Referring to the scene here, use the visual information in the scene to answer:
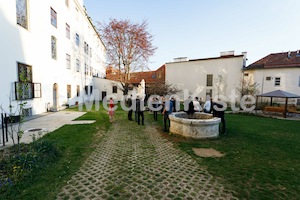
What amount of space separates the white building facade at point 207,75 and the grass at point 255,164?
18.6 m

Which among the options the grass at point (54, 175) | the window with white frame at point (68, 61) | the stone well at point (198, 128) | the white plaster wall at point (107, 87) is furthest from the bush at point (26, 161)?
the white plaster wall at point (107, 87)

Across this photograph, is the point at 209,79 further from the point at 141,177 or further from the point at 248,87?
the point at 141,177

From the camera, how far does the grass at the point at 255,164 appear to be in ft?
11.3

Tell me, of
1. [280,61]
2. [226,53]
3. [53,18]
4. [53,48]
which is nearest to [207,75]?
[226,53]

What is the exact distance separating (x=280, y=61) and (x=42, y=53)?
2944cm

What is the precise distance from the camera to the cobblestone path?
10.6 ft

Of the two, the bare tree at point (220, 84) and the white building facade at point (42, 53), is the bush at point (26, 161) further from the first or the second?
the bare tree at point (220, 84)

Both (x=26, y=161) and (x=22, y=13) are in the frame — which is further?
(x=22, y=13)

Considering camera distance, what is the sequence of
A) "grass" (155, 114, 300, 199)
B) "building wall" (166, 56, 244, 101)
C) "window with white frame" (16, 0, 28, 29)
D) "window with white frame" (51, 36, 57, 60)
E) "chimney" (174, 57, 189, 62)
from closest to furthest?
"grass" (155, 114, 300, 199) → "window with white frame" (16, 0, 28, 29) → "window with white frame" (51, 36, 57, 60) → "building wall" (166, 56, 244, 101) → "chimney" (174, 57, 189, 62)

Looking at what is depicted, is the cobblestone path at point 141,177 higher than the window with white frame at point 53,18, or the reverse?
the window with white frame at point 53,18

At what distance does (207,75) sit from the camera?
26.4 metres

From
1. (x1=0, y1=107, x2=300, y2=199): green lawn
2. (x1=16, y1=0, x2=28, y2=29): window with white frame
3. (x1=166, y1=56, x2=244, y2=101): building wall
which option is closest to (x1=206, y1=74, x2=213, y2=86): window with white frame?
(x1=166, y1=56, x2=244, y2=101): building wall

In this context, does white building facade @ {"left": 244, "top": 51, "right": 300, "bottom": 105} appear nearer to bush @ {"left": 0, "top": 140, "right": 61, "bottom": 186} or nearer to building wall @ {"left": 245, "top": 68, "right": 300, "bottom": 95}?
building wall @ {"left": 245, "top": 68, "right": 300, "bottom": 95}

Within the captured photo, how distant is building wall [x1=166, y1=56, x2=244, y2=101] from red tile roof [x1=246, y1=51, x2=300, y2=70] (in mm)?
2339
